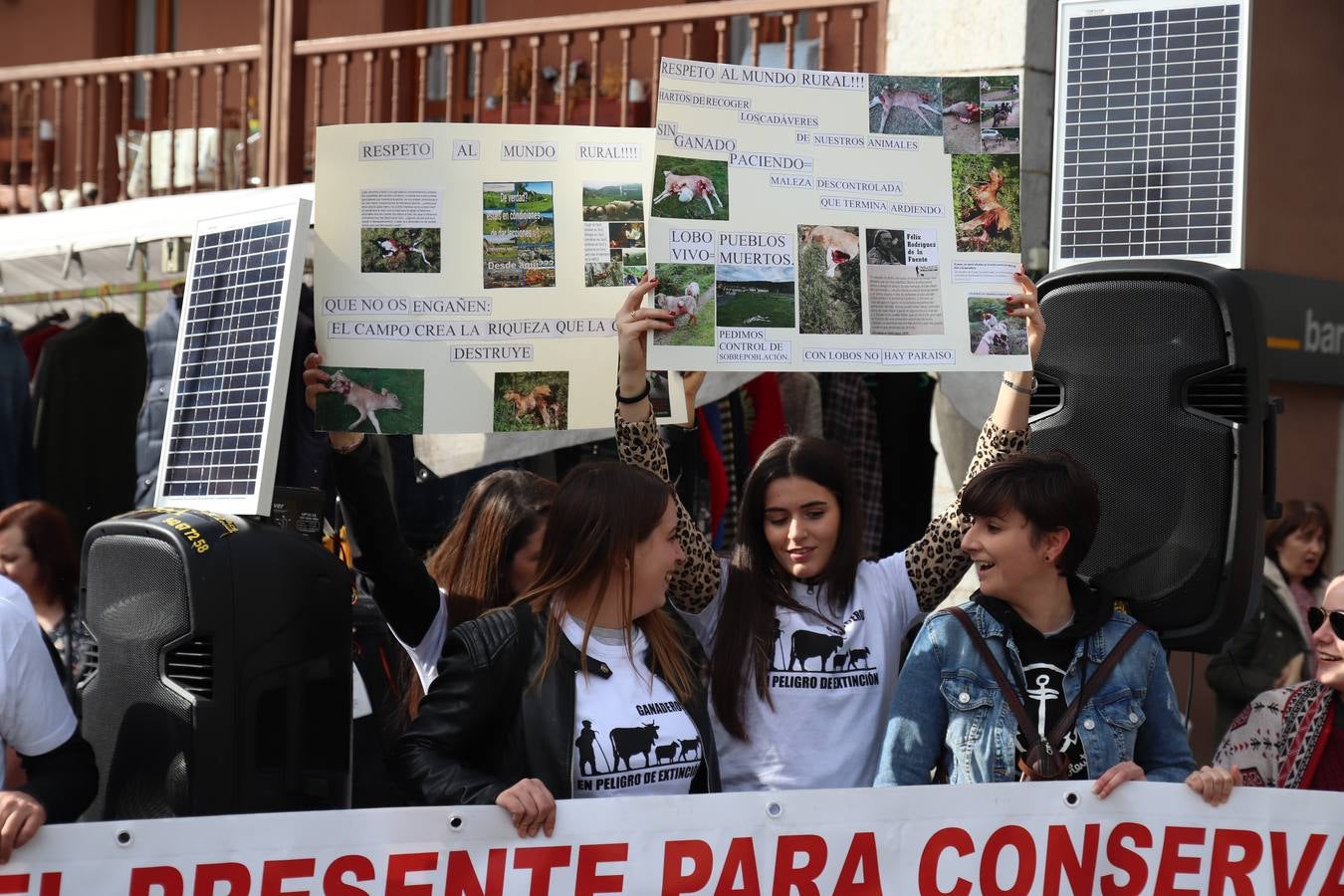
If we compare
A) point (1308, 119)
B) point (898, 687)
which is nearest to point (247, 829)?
point (898, 687)

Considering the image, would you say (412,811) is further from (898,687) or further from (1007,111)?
(1007,111)

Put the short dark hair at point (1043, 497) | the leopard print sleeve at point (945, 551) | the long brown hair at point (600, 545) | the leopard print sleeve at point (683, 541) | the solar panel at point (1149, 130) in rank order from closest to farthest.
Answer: the long brown hair at point (600, 545)
the short dark hair at point (1043, 497)
the leopard print sleeve at point (683, 541)
the leopard print sleeve at point (945, 551)
the solar panel at point (1149, 130)

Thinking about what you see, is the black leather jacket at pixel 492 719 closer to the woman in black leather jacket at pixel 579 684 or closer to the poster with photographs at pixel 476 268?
the woman in black leather jacket at pixel 579 684

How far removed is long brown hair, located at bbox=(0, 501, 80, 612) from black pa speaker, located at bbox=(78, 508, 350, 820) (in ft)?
8.48

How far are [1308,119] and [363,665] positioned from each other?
19.9 feet

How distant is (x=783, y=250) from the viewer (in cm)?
365

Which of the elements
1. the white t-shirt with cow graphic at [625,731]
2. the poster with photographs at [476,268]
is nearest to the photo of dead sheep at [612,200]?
the poster with photographs at [476,268]

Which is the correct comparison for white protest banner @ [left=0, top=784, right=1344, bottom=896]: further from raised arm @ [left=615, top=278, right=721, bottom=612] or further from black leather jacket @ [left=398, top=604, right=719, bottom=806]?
raised arm @ [left=615, top=278, right=721, bottom=612]

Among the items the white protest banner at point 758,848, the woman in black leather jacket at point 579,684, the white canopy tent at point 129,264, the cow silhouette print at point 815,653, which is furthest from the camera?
the white canopy tent at point 129,264

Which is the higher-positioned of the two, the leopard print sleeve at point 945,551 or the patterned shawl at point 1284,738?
the leopard print sleeve at point 945,551

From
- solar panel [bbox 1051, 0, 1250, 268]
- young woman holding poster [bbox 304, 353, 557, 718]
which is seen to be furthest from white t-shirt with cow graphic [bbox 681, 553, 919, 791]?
solar panel [bbox 1051, 0, 1250, 268]

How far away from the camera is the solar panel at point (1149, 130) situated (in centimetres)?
413

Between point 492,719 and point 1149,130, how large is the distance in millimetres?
2437

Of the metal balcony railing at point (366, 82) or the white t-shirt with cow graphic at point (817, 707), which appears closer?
the white t-shirt with cow graphic at point (817, 707)
